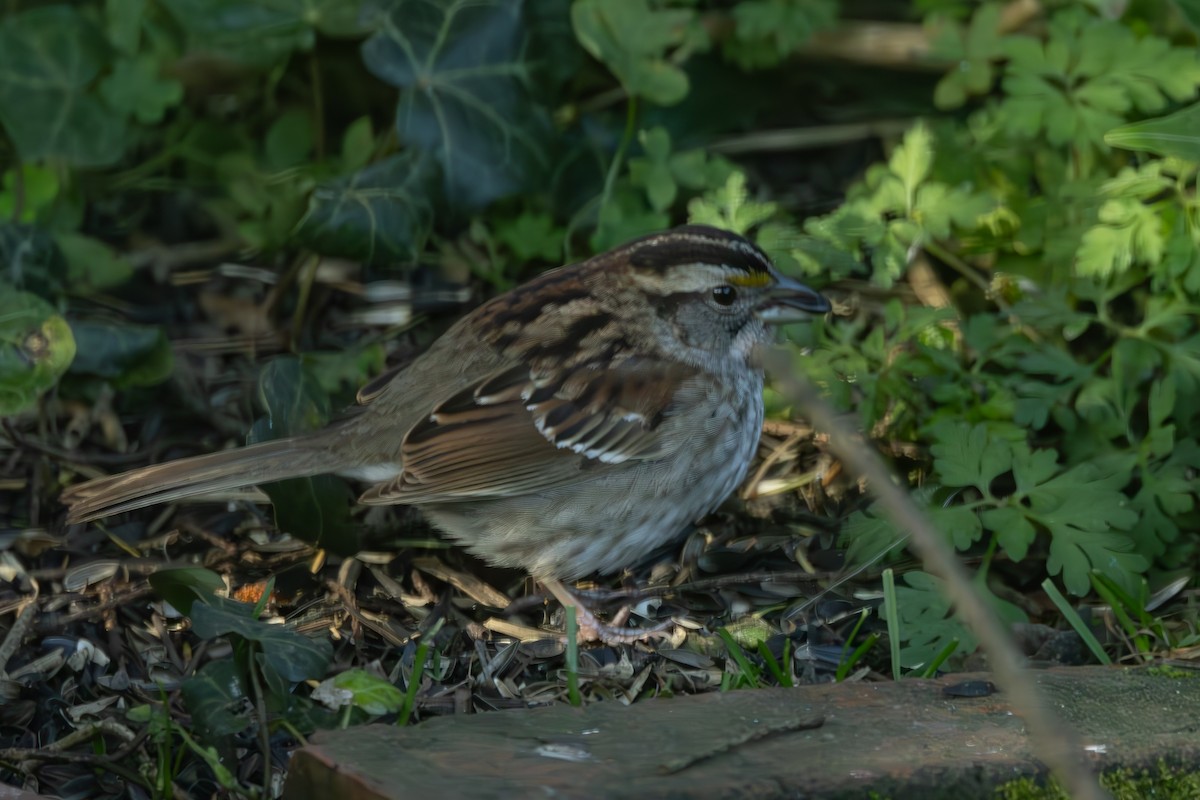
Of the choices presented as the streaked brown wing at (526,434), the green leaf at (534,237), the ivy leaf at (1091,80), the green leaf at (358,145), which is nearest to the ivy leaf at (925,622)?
the streaked brown wing at (526,434)

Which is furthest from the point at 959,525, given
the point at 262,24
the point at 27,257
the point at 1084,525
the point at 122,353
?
the point at 27,257

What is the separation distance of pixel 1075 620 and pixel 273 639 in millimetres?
1765

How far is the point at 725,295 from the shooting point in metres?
3.71

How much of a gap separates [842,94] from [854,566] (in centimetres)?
258

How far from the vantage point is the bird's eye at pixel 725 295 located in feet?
12.2

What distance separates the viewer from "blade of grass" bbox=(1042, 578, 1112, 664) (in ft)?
10.4

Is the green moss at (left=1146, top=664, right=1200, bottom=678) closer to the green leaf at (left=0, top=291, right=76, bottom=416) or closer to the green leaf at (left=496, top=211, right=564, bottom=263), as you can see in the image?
the green leaf at (left=496, top=211, right=564, bottom=263)

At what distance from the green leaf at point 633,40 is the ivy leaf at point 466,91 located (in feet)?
0.81

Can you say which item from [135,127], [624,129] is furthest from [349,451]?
[135,127]

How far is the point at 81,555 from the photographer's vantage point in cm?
372

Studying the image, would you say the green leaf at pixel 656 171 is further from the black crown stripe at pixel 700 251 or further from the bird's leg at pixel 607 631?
the bird's leg at pixel 607 631

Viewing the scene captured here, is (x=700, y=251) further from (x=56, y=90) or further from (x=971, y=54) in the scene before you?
(x=56, y=90)

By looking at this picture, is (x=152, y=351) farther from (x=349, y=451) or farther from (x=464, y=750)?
(x=464, y=750)

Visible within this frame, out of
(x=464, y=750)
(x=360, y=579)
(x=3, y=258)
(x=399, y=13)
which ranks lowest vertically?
(x=360, y=579)
